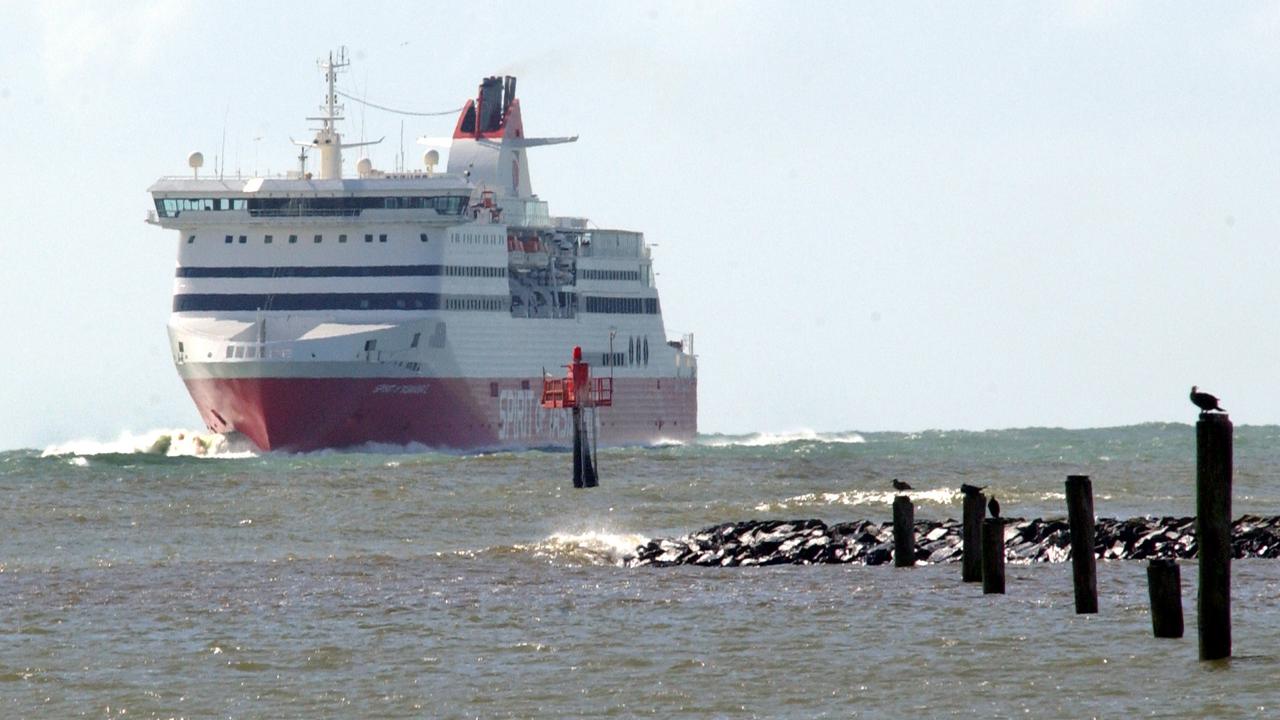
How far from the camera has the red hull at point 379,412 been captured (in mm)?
63031

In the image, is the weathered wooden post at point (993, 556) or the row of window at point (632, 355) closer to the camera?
the weathered wooden post at point (993, 556)

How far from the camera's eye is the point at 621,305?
77875mm

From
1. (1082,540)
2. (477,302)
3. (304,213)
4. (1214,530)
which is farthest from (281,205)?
(1214,530)

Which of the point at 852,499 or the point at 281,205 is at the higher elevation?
the point at 281,205

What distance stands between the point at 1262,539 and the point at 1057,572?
123 inches

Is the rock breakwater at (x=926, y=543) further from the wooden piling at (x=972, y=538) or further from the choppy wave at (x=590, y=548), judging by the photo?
the wooden piling at (x=972, y=538)

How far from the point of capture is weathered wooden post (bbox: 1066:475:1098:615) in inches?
804

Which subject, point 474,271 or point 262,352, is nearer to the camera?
point 262,352

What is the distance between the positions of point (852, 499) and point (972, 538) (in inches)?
690

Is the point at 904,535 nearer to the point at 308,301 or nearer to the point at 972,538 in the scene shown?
the point at 972,538

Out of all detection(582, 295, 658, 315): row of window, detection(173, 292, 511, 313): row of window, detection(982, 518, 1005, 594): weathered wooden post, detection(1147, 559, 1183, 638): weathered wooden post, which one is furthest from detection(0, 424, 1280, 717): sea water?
detection(582, 295, 658, 315): row of window

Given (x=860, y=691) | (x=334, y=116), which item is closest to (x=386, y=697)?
(x=860, y=691)

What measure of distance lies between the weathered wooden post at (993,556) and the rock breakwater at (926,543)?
3678 millimetres

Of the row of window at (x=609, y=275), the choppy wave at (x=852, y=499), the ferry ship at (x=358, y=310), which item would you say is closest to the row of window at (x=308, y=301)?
the ferry ship at (x=358, y=310)
